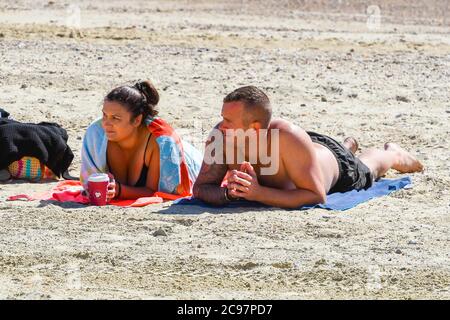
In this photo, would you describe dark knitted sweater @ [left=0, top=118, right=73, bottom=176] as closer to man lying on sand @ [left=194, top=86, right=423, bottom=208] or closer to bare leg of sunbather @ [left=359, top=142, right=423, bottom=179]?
man lying on sand @ [left=194, top=86, right=423, bottom=208]

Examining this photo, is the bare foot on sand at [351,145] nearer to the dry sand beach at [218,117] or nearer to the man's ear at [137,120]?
the dry sand beach at [218,117]

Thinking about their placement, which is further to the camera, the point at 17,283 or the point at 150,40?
the point at 150,40

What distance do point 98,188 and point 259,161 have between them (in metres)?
1.00

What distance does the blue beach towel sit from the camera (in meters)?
7.61

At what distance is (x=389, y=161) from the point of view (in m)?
8.75

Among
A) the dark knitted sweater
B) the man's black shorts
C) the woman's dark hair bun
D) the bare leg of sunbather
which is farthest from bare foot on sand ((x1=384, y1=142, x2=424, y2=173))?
the dark knitted sweater

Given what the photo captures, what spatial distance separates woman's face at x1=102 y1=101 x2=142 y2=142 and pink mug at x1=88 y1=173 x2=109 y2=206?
12.3 inches

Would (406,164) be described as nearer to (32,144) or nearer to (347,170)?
(347,170)

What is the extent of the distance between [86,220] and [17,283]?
4.25ft

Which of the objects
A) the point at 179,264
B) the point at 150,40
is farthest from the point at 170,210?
the point at 150,40

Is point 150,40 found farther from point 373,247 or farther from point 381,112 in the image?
point 373,247

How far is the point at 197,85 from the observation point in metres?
11.9

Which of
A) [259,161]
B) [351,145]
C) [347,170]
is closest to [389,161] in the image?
[351,145]

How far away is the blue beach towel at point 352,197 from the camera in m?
7.61
